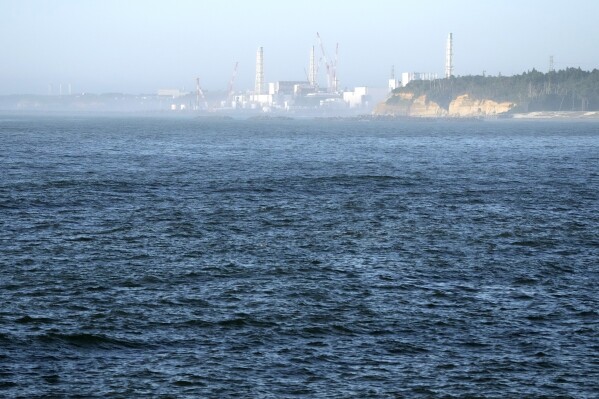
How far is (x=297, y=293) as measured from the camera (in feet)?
84.6

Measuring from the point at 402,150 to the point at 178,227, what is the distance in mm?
74240

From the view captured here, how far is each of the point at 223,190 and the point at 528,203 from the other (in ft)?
59.6

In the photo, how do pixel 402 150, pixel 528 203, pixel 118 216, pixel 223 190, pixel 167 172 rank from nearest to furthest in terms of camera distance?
pixel 118 216 < pixel 528 203 < pixel 223 190 < pixel 167 172 < pixel 402 150

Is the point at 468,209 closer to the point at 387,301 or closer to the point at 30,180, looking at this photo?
the point at 387,301

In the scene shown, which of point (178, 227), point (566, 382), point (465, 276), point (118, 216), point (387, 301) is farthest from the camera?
point (118, 216)

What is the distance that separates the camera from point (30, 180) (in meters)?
59.3

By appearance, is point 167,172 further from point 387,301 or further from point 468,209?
point 387,301

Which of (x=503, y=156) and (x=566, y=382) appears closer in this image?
(x=566, y=382)

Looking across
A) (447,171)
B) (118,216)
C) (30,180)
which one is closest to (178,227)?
(118,216)

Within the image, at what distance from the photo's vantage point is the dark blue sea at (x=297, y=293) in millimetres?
18531

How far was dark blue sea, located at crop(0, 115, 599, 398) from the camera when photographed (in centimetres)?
1853

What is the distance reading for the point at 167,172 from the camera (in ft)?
229

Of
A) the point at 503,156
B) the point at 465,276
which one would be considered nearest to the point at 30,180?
the point at 465,276

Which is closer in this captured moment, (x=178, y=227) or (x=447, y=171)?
(x=178, y=227)
